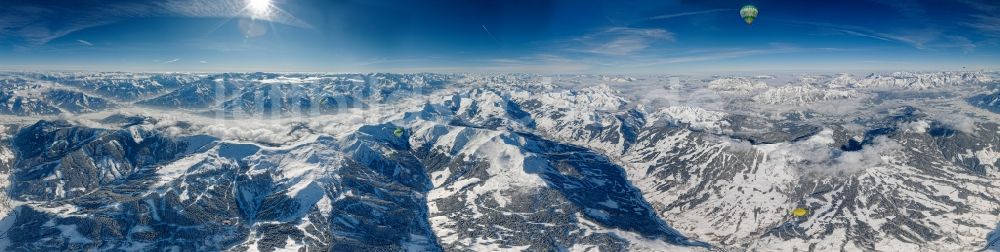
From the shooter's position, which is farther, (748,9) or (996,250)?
(996,250)

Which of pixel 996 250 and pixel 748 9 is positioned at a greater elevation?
pixel 748 9
